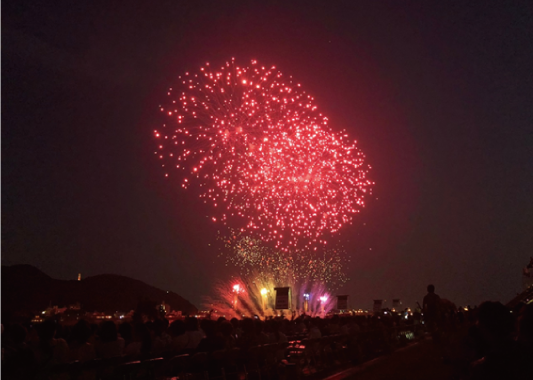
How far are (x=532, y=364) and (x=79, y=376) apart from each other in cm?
445

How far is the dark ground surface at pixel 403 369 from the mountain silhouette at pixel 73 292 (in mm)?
25734

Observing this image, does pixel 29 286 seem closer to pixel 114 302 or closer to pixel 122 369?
pixel 114 302

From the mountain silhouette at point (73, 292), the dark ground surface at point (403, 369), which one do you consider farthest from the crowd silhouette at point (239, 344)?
the mountain silhouette at point (73, 292)

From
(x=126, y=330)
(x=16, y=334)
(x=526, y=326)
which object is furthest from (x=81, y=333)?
(x=526, y=326)

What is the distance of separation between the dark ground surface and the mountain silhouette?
25734 mm

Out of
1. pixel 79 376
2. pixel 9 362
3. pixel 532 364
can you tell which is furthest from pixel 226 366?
pixel 532 364

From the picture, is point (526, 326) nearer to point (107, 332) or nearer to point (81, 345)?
point (107, 332)

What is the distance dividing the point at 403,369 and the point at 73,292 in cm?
7921

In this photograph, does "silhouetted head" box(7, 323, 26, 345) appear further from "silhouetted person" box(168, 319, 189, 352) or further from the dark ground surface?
the dark ground surface

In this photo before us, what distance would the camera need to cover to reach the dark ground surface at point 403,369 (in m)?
9.95

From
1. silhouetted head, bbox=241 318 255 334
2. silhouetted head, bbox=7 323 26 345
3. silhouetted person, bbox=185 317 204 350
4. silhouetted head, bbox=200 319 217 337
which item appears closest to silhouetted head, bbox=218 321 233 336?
silhouetted head, bbox=200 319 217 337

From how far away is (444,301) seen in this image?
10.6 meters

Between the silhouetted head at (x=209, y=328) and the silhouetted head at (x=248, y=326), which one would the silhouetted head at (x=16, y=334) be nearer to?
the silhouetted head at (x=209, y=328)

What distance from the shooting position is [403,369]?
36.6 feet
